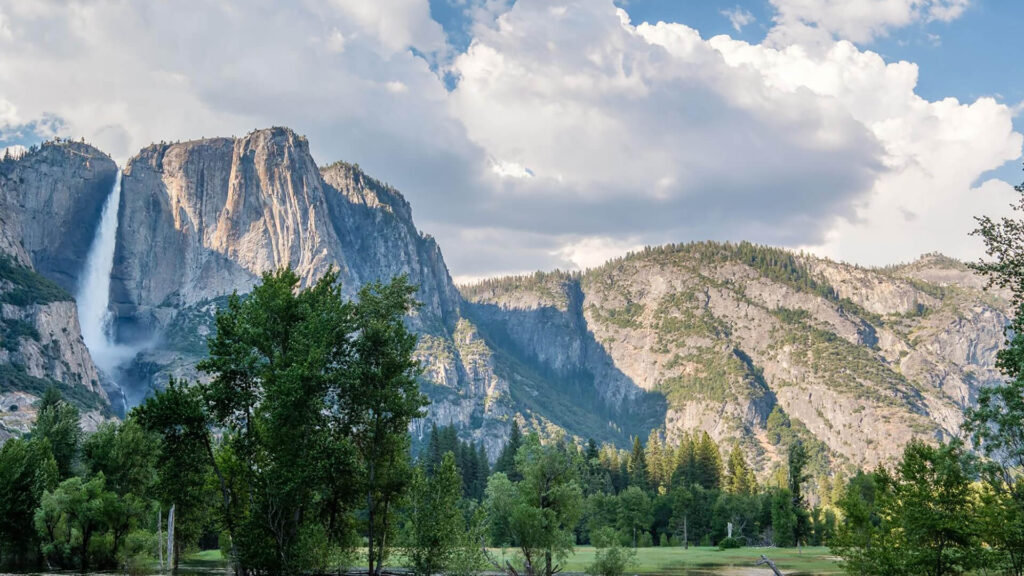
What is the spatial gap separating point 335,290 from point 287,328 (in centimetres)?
589

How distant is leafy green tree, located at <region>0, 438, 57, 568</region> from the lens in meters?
68.0

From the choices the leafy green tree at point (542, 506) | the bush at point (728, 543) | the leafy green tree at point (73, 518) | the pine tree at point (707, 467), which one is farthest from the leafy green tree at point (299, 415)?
the pine tree at point (707, 467)

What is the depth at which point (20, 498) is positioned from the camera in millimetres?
68500

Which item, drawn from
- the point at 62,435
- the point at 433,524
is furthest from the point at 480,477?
the point at 433,524

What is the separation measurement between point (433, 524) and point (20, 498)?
49065 mm

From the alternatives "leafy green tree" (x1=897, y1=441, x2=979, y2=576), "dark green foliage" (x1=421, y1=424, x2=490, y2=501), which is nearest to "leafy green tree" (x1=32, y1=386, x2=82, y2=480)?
"dark green foliage" (x1=421, y1=424, x2=490, y2=501)

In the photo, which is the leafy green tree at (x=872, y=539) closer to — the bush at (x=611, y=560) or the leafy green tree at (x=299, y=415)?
the bush at (x=611, y=560)

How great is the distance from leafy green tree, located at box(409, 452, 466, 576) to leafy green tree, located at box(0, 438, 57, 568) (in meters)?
44.7

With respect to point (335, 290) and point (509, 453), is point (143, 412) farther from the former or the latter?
point (509, 453)

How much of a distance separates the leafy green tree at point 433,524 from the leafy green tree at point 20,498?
44686 millimetres

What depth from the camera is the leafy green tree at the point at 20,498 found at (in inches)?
2677

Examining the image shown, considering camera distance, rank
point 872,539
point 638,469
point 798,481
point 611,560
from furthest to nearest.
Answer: point 638,469, point 798,481, point 611,560, point 872,539

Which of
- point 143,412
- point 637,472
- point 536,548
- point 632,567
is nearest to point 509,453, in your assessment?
point 637,472

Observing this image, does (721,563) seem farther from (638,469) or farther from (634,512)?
(638,469)
